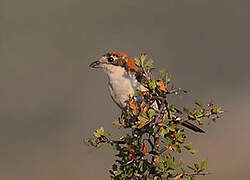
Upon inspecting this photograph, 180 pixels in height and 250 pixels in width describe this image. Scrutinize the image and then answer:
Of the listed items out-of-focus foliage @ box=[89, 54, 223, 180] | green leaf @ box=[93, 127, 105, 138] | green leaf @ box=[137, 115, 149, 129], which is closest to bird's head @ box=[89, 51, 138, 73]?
out-of-focus foliage @ box=[89, 54, 223, 180]

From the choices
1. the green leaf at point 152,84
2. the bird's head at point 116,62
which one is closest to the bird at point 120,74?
the bird's head at point 116,62

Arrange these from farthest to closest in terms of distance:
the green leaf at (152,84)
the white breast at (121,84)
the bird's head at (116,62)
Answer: the bird's head at (116,62) < the white breast at (121,84) < the green leaf at (152,84)

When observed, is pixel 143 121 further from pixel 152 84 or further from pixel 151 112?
pixel 152 84

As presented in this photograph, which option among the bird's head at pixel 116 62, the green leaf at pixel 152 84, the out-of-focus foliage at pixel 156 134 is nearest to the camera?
the out-of-focus foliage at pixel 156 134

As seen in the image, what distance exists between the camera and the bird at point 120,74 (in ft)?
29.6

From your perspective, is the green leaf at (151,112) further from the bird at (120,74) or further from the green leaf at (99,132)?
the bird at (120,74)

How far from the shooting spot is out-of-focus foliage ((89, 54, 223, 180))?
5.79 m

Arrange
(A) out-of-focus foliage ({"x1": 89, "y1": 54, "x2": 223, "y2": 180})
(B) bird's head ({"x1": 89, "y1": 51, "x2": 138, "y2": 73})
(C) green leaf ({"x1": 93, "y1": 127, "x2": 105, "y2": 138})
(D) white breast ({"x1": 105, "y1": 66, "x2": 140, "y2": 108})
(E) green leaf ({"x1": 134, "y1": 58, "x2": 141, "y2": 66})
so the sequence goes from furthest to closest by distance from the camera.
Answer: (B) bird's head ({"x1": 89, "y1": 51, "x2": 138, "y2": 73})
(D) white breast ({"x1": 105, "y1": 66, "x2": 140, "y2": 108})
(E) green leaf ({"x1": 134, "y1": 58, "x2": 141, "y2": 66})
(C) green leaf ({"x1": 93, "y1": 127, "x2": 105, "y2": 138})
(A) out-of-focus foliage ({"x1": 89, "y1": 54, "x2": 223, "y2": 180})

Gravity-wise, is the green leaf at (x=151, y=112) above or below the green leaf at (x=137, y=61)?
below

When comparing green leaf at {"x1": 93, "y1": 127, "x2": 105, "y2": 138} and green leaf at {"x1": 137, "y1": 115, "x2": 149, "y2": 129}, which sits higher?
green leaf at {"x1": 137, "y1": 115, "x2": 149, "y2": 129}

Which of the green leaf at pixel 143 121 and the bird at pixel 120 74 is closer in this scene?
the green leaf at pixel 143 121

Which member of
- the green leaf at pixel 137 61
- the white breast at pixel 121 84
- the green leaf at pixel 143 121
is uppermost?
the white breast at pixel 121 84

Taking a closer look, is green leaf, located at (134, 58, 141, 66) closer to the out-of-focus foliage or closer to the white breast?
the out-of-focus foliage

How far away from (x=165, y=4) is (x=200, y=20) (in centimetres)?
349
